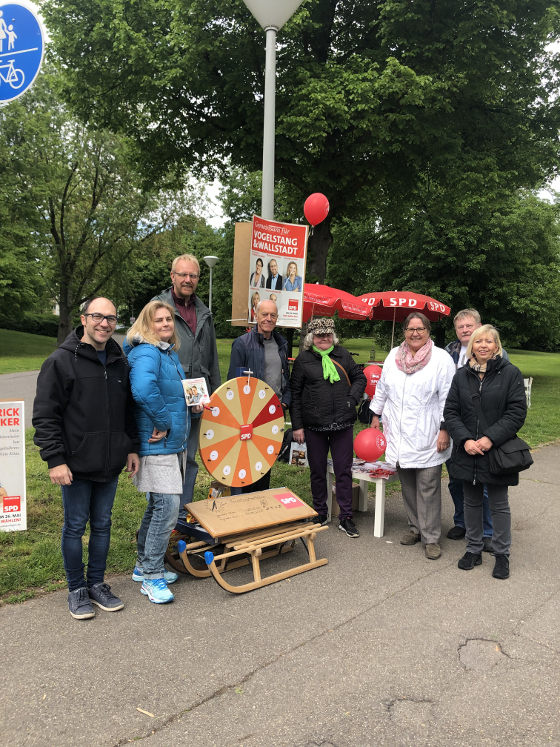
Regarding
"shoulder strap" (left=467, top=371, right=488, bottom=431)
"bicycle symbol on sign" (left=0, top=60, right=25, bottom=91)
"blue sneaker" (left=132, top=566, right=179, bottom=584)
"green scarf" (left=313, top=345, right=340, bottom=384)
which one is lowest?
"blue sneaker" (left=132, top=566, right=179, bottom=584)

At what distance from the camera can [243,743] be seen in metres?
2.41

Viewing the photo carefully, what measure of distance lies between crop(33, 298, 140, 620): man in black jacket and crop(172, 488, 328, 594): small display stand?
65 cm

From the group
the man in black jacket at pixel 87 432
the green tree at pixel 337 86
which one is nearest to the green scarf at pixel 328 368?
the man in black jacket at pixel 87 432

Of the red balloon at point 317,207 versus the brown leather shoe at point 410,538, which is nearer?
the brown leather shoe at point 410,538

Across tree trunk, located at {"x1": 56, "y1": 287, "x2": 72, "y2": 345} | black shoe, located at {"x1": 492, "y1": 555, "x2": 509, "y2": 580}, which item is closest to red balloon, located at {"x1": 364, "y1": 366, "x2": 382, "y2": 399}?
black shoe, located at {"x1": 492, "y1": 555, "x2": 509, "y2": 580}

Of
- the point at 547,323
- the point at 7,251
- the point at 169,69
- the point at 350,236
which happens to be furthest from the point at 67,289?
the point at 547,323

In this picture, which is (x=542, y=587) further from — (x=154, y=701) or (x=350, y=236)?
(x=350, y=236)

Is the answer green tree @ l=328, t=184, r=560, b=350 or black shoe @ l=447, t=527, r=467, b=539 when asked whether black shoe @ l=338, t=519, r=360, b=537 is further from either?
green tree @ l=328, t=184, r=560, b=350

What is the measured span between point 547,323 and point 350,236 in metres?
8.63

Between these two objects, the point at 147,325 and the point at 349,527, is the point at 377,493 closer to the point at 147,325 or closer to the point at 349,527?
the point at 349,527

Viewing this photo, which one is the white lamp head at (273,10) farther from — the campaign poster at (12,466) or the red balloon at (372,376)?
the red balloon at (372,376)

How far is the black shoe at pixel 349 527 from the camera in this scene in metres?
5.12

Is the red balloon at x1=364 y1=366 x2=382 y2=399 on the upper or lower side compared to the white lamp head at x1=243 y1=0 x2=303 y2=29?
lower

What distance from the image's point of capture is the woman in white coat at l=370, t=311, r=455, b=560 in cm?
485
